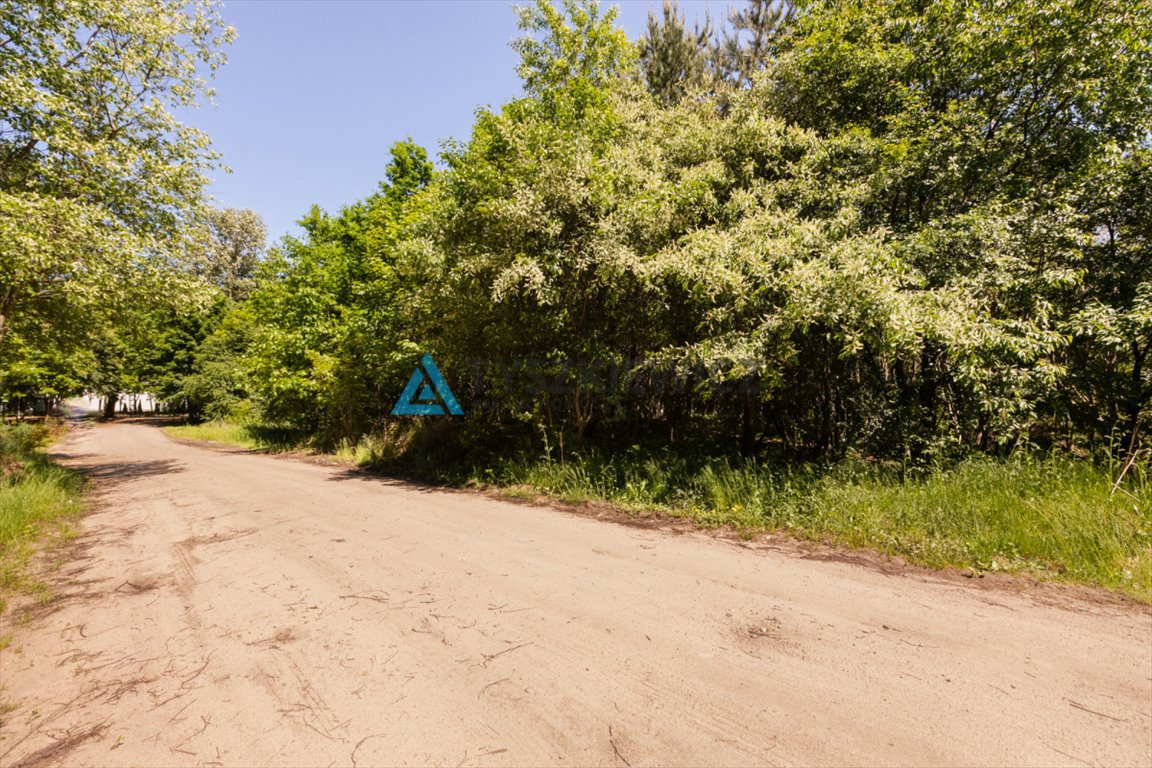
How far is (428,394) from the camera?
14219 millimetres

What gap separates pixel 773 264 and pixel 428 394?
35.7 ft

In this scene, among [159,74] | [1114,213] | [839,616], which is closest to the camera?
[839,616]

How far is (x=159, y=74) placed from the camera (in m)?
10.5

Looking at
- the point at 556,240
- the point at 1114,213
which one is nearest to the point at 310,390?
the point at 556,240

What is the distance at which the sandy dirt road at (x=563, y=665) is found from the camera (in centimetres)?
219

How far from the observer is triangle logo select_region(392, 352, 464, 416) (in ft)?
44.4

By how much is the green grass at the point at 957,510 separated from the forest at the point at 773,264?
38mm

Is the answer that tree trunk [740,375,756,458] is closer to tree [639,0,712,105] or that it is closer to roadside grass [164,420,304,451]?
tree [639,0,712,105]

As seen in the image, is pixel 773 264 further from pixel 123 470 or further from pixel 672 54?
pixel 123 470

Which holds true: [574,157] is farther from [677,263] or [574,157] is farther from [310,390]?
[310,390]

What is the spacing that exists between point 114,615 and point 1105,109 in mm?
13382

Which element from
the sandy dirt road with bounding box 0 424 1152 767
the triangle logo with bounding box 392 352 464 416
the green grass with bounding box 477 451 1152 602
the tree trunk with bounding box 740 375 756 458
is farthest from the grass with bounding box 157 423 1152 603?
the triangle logo with bounding box 392 352 464 416

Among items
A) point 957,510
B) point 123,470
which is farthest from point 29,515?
point 957,510

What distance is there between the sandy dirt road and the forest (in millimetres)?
1729
